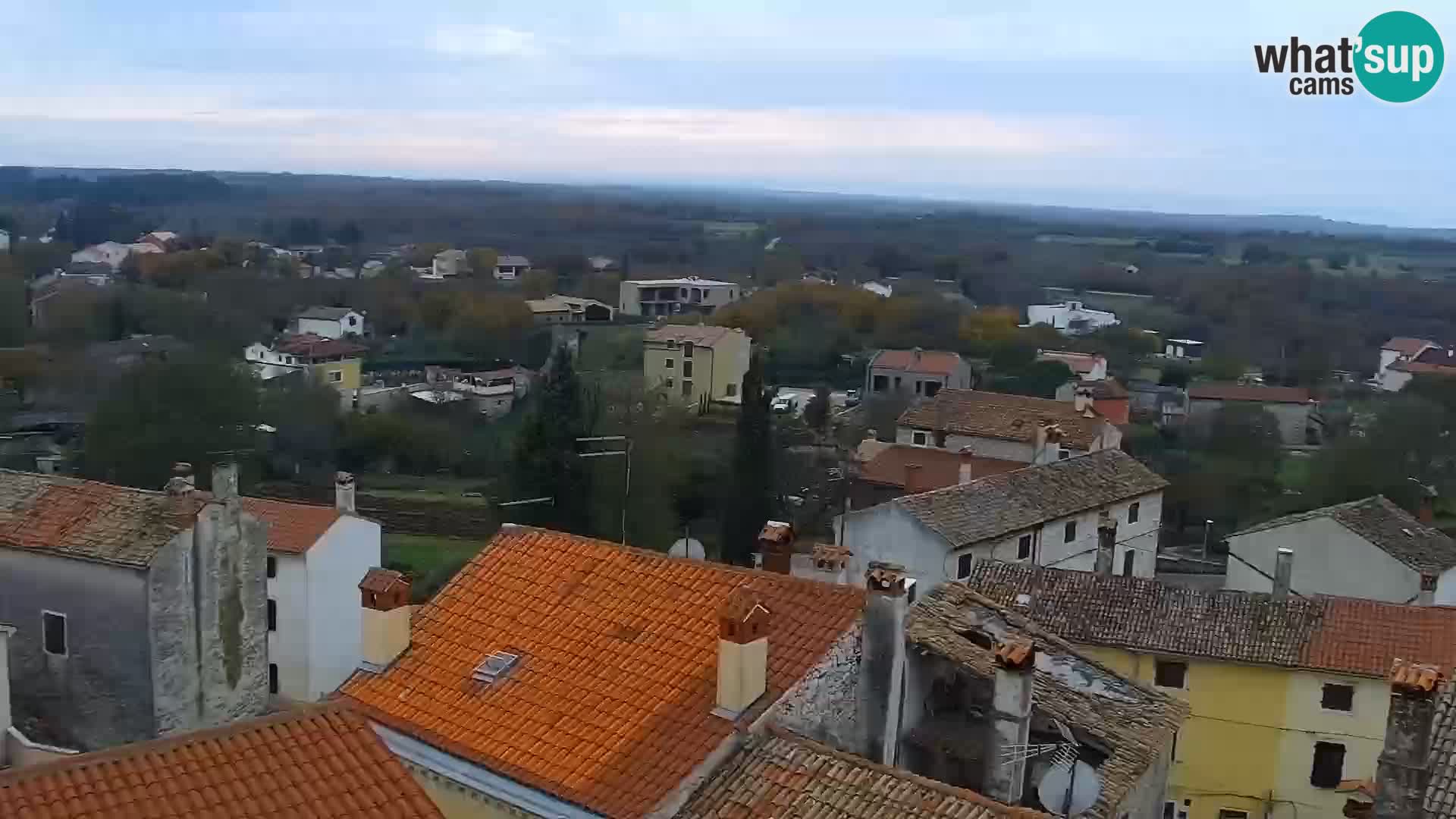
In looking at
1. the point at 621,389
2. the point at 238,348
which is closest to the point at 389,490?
the point at 621,389

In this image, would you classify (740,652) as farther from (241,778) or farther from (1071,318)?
(1071,318)

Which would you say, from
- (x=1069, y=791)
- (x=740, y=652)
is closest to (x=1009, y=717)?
(x=1069, y=791)

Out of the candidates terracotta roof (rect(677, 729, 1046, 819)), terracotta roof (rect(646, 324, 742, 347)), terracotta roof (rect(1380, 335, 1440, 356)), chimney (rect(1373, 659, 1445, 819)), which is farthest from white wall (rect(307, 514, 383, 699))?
terracotta roof (rect(1380, 335, 1440, 356))

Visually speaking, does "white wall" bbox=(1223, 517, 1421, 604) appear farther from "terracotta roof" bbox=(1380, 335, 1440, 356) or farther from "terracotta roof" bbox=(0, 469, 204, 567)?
"terracotta roof" bbox=(1380, 335, 1440, 356)

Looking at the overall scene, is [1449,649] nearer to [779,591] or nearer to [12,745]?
[779,591]

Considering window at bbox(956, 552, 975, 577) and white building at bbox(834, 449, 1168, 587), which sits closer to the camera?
white building at bbox(834, 449, 1168, 587)

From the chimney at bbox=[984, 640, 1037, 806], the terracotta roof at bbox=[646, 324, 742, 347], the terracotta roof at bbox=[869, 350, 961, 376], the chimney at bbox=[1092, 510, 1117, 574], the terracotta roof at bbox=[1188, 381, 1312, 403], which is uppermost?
the chimney at bbox=[984, 640, 1037, 806]

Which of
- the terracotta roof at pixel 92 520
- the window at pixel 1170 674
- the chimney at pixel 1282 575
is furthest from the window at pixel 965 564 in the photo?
the terracotta roof at pixel 92 520
